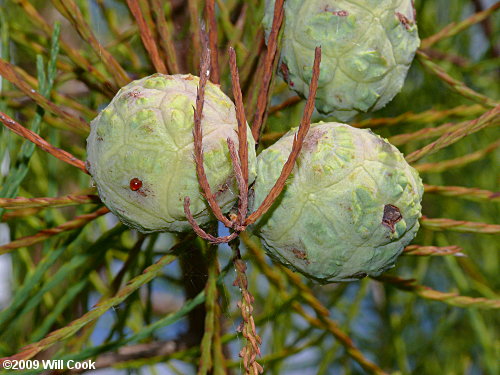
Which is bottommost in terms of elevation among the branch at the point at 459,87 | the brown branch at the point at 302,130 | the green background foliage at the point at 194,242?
the green background foliage at the point at 194,242

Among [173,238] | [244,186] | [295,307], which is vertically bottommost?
[295,307]

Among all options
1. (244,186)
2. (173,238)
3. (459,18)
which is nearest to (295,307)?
(173,238)

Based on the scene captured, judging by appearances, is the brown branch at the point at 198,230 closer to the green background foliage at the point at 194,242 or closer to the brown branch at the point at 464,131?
the green background foliage at the point at 194,242

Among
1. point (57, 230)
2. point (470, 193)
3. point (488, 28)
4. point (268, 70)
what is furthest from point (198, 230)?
point (488, 28)

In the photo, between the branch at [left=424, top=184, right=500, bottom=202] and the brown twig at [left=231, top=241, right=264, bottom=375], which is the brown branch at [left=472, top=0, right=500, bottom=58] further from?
the brown twig at [left=231, top=241, right=264, bottom=375]

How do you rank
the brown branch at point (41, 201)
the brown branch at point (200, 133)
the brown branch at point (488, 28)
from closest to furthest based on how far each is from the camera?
the brown branch at point (200, 133), the brown branch at point (41, 201), the brown branch at point (488, 28)

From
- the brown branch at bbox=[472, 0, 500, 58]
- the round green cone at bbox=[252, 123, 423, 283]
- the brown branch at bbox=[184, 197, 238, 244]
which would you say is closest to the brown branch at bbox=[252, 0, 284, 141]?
the round green cone at bbox=[252, 123, 423, 283]

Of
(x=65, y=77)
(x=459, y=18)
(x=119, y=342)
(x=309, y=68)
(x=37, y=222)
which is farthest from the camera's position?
(x=459, y=18)

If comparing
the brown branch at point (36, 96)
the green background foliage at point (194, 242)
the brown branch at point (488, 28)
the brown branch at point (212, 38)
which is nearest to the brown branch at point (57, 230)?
the green background foliage at point (194, 242)

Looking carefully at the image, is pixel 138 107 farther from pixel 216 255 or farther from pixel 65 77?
pixel 65 77
